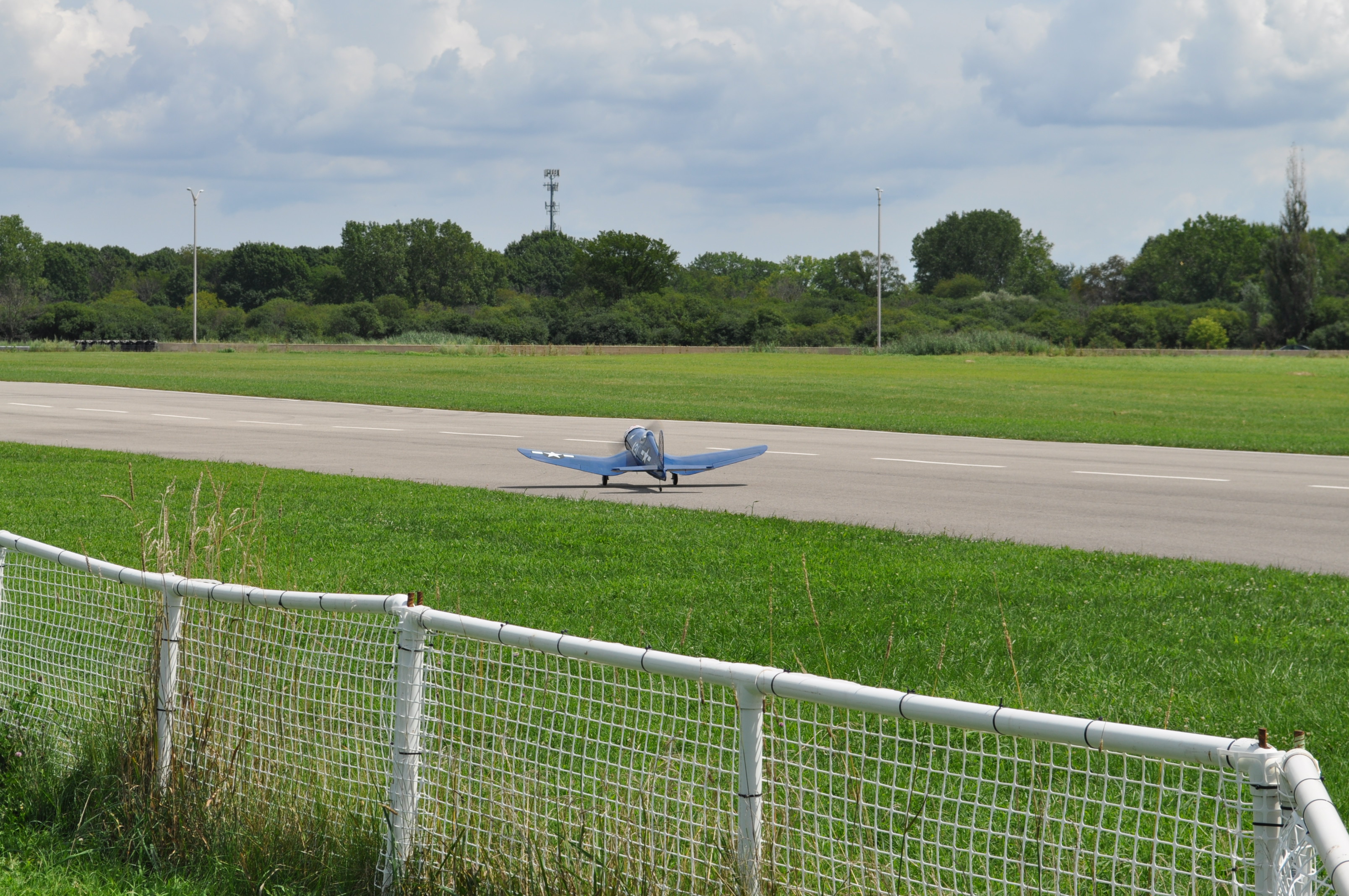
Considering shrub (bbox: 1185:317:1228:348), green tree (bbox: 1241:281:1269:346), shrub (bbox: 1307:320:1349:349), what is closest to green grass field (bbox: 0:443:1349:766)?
shrub (bbox: 1307:320:1349:349)

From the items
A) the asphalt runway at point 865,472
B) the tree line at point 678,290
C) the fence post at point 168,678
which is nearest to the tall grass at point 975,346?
the tree line at point 678,290

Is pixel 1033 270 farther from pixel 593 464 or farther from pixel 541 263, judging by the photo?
pixel 593 464

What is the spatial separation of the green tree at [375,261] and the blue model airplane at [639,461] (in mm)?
125584

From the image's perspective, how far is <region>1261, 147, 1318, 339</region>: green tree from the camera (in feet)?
308

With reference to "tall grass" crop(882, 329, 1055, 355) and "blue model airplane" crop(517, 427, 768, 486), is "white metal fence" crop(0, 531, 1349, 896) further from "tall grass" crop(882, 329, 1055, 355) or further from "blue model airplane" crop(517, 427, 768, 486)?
"tall grass" crop(882, 329, 1055, 355)

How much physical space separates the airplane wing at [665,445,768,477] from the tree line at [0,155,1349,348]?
6089 cm

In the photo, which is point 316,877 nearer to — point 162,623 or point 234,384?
point 162,623

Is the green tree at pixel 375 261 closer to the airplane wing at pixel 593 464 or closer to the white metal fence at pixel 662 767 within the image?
the airplane wing at pixel 593 464

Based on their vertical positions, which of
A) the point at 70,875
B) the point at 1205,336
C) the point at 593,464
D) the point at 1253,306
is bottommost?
the point at 70,875

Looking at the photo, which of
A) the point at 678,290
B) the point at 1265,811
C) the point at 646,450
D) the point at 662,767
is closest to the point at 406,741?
the point at 662,767

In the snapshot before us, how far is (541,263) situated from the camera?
157125 mm

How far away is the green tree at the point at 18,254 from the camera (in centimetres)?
11150

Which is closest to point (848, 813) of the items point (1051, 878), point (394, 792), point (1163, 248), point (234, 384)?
point (1051, 878)

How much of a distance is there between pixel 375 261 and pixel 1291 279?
90.5 metres
